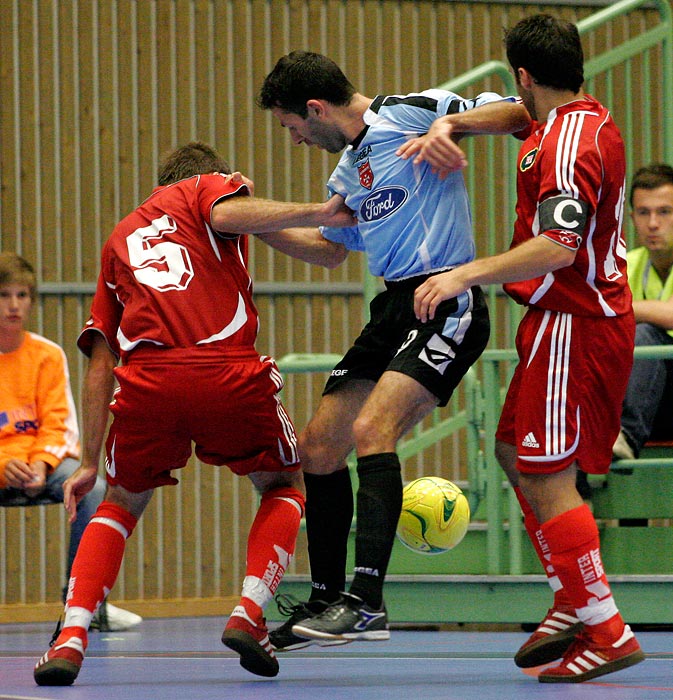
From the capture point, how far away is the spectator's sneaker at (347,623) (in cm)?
379

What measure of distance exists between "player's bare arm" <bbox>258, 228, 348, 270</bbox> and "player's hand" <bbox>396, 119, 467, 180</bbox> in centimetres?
68

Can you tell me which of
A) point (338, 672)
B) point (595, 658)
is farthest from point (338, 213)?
point (595, 658)

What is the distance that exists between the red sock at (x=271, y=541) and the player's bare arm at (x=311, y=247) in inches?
31.9

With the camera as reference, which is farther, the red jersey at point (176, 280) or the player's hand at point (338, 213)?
the player's hand at point (338, 213)

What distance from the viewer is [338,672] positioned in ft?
14.5

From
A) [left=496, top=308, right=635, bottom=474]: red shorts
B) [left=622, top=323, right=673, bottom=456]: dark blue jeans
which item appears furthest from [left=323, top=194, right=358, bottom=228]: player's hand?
[left=622, top=323, right=673, bottom=456]: dark blue jeans

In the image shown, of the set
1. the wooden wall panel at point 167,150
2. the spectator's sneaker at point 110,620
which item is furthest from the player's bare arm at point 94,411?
the wooden wall panel at point 167,150

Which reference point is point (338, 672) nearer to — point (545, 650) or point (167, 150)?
point (545, 650)

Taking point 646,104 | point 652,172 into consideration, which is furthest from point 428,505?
point 646,104

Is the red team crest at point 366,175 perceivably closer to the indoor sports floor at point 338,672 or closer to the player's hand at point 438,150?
the player's hand at point 438,150

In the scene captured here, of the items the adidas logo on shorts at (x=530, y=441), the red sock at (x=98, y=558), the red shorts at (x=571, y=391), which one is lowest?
the red sock at (x=98, y=558)

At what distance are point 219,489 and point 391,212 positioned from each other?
4.58m

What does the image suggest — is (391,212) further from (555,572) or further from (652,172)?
(652,172)

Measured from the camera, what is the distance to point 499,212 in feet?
29.0
